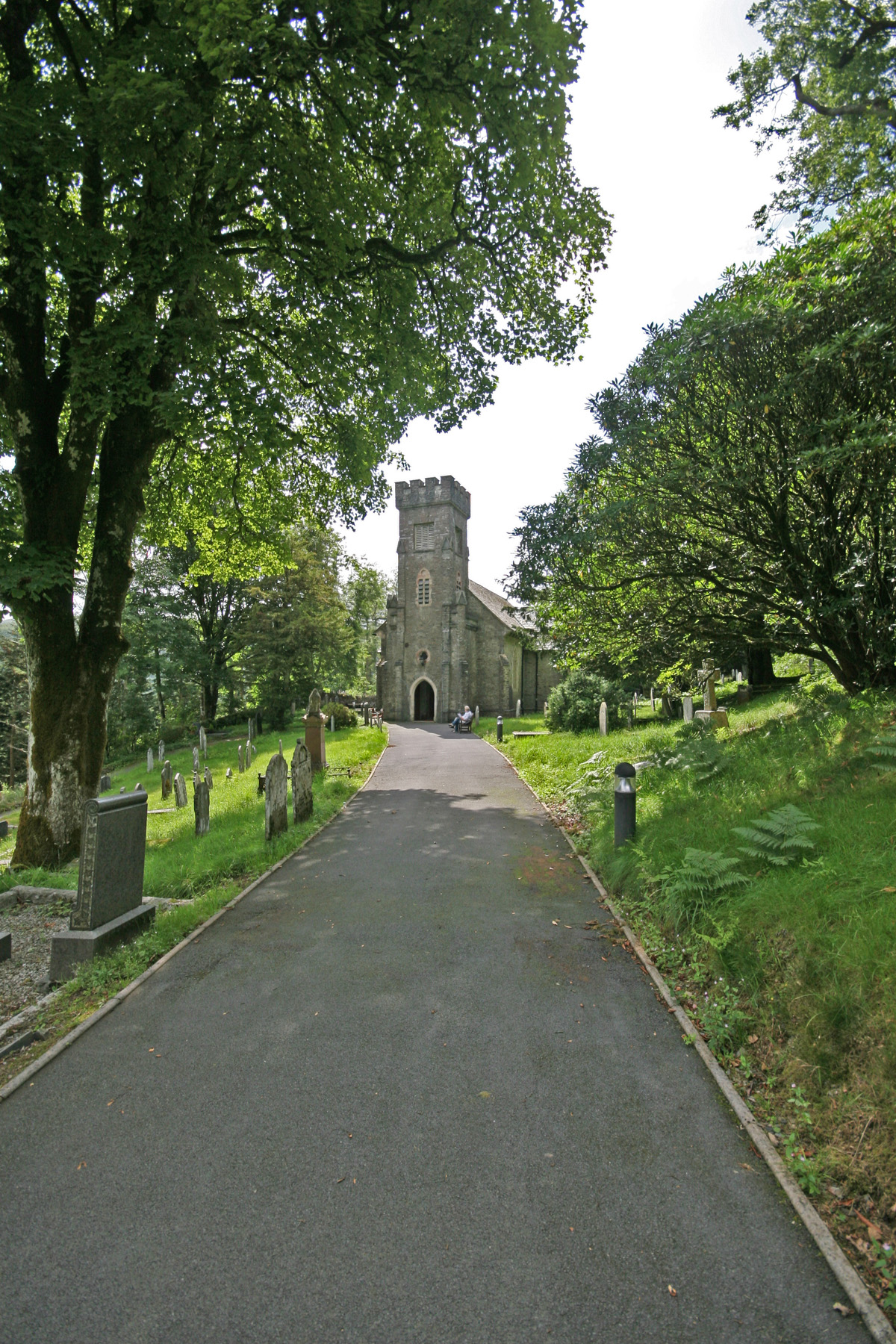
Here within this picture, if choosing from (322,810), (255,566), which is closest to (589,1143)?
(322,810)

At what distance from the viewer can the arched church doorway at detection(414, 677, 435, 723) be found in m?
40.6

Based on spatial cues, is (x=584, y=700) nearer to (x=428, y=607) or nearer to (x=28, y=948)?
(x=28, y=948)

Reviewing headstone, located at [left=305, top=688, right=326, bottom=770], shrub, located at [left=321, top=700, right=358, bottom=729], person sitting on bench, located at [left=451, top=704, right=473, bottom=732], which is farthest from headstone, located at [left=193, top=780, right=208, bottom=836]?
shrub, located at [left=321, top=700, right=358, bottom=729]

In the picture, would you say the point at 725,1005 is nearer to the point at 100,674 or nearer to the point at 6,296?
the point at 100,674

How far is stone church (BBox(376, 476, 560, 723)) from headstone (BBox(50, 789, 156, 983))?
32905 mm

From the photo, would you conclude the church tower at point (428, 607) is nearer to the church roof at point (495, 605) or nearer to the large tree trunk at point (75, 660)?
the church roof at point (495, 605)

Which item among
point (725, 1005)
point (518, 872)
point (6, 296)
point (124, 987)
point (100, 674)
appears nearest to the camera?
point (725, 1005)

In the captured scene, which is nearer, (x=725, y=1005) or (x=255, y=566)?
(x=725, y=1005)

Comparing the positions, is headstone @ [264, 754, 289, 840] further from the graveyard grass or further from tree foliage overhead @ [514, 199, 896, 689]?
tree foliage overhead @ [514, 199, 896, 689]

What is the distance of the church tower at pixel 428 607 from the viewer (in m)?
39.2

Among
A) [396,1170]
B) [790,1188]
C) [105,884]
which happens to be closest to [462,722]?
[105,884]

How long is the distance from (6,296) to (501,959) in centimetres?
995

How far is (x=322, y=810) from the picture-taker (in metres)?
11.3

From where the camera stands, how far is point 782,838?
207 inches
